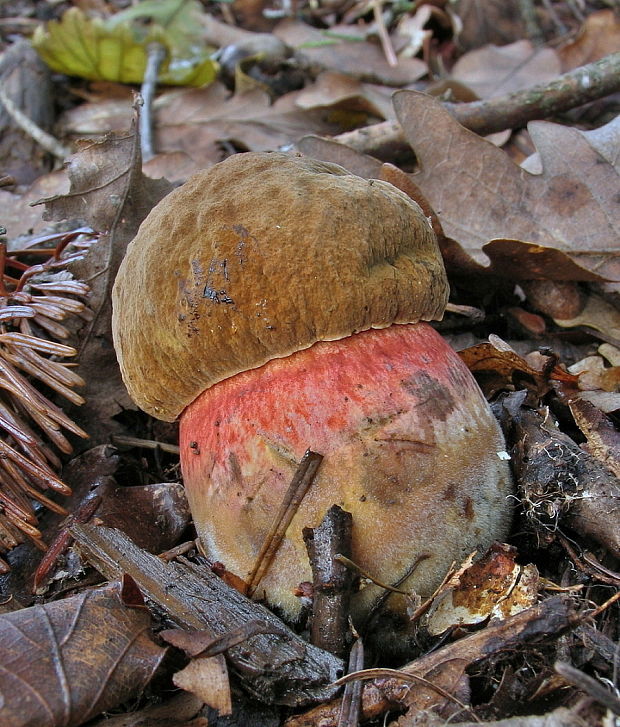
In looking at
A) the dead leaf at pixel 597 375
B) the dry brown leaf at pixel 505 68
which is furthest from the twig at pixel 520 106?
the dead leaf at pixel 597 375

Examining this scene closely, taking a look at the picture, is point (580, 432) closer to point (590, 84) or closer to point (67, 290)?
point (67, 290)

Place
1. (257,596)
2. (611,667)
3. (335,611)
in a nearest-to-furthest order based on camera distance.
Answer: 1. (611,667)
2. (335,611)
3. (257,596)

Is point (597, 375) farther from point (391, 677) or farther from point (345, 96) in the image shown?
point (345, 96)

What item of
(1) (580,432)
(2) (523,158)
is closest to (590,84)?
(2) (523,158)

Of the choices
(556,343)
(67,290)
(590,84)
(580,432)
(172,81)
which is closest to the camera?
(580,432)

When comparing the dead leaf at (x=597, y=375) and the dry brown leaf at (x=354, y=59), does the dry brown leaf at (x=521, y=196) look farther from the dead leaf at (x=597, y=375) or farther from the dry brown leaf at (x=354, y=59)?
the dry brown leaf at (x=354, y=59)

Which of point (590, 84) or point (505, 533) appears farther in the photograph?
point (590, 84)
